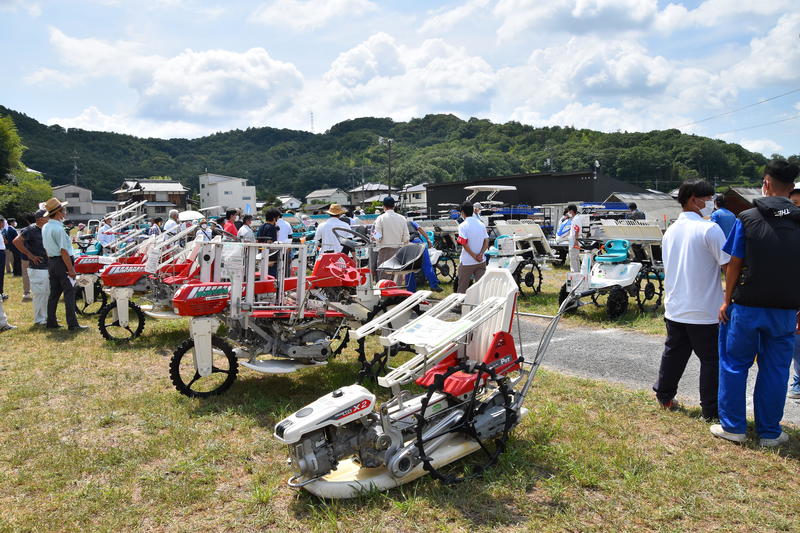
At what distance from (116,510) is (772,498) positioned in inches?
160

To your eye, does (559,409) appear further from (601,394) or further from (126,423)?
(126,423)

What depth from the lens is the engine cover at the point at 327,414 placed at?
3084 mm

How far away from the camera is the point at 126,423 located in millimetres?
4816

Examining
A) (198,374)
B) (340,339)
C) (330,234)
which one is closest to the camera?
(198,374)

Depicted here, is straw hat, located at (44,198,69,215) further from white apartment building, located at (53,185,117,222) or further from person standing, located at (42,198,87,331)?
white apartment building, located at (53,185,117,222)

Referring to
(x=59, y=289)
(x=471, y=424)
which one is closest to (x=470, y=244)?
(x=471, y=424)

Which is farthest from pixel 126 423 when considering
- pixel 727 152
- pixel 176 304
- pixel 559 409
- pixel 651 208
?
pixel 727 152

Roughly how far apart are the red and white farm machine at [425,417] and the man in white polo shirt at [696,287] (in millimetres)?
1250

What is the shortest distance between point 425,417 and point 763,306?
2552 millimetres

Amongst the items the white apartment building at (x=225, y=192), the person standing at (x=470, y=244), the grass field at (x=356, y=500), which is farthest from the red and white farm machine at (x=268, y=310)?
the white apartment building at (x=225, y=192)

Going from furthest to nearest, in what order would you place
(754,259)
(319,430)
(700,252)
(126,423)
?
(126,423) < (700,252) < (754,259) < (319,430)

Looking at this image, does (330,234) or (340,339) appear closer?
(340,339)

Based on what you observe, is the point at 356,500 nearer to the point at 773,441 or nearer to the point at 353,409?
the point at 353,409

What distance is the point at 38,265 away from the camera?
9.00 meters
